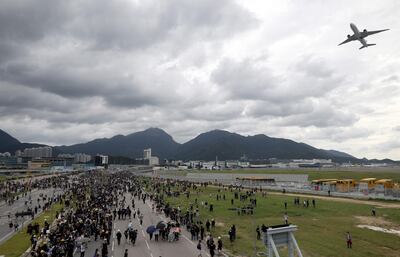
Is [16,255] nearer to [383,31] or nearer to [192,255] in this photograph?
[192,255]

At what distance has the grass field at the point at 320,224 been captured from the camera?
3072 cm

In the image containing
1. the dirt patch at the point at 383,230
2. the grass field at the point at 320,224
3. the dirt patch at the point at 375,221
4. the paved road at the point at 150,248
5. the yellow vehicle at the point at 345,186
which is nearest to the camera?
the paved road at the point at 150,248

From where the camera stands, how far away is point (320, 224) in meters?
41.8

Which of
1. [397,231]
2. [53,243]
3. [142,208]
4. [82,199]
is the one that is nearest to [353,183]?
[397,231]

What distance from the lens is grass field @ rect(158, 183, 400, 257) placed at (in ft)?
101

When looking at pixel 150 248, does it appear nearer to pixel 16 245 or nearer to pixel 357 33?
pixel 16 245

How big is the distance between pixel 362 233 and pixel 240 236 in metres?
12.4

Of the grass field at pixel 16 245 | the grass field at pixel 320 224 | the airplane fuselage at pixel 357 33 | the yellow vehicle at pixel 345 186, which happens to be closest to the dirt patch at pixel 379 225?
the grass field at pixel 320 224

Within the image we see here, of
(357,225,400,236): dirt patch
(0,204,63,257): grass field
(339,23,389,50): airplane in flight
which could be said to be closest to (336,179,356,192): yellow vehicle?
(357,225,400,236): dirt patch

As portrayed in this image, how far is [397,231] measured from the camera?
38281mm

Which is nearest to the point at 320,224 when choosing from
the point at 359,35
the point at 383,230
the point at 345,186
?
the point at 383,230

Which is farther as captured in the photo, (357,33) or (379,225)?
(357,33)

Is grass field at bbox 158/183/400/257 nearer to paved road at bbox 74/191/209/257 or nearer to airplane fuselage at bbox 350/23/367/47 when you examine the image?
paved road at bbox 74/191/209/257

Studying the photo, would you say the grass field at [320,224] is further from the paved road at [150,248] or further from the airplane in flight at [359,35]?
the airplane in flight at [359,35]
